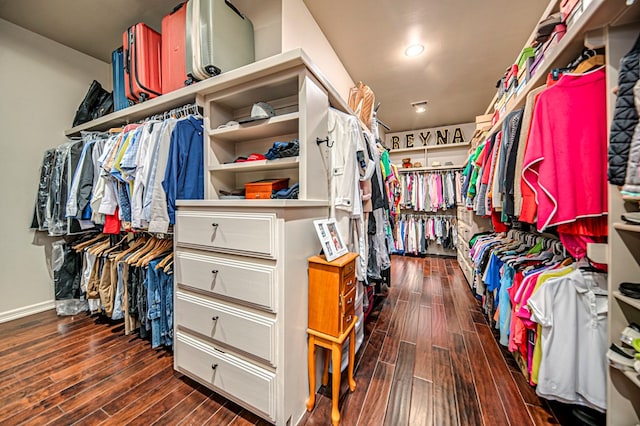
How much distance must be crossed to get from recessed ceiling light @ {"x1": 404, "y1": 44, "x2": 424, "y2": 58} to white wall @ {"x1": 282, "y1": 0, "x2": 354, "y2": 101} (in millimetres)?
694

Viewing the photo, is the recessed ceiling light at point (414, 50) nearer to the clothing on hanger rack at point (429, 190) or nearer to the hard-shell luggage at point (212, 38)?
the hard-shell luggage at point (212, 38)

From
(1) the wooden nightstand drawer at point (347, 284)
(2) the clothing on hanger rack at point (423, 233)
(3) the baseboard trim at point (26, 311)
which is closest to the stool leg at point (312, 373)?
(1) the wooden nightstand drawer at point (347, 284)

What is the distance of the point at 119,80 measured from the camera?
2197 mm

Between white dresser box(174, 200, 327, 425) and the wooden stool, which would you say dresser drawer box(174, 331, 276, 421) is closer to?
white dresser box(174, 200, 327, 425)

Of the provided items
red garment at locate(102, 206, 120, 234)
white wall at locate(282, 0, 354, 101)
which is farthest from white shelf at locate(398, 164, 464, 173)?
red garment at locate(102, 206, 120, 234)

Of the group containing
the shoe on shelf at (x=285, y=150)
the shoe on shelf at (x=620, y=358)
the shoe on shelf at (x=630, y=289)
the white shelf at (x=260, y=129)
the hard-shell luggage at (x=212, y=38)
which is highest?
the hard-shell luggage at (x=212, y=38)

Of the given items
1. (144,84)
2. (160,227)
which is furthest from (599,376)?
(144,84)

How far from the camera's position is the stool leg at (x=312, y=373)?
1.20m

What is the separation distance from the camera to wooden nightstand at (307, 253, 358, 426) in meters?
1.13

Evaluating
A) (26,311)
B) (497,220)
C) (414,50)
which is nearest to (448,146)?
(414,50)

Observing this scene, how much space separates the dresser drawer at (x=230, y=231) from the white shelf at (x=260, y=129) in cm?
60

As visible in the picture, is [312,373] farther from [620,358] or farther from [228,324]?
[620,358]

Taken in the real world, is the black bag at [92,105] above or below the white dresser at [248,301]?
above

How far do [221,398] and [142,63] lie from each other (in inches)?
99.6
